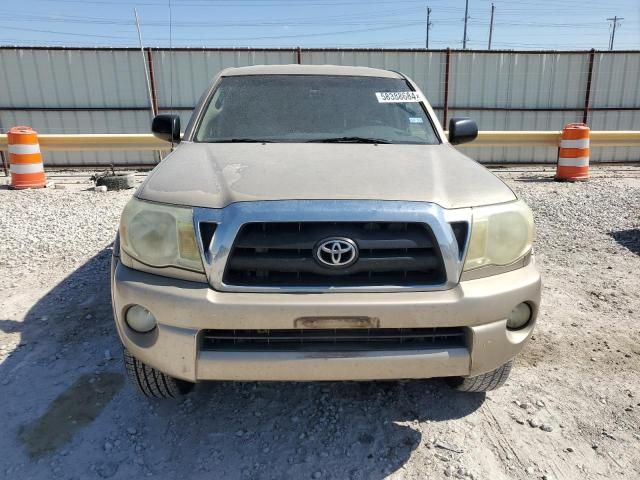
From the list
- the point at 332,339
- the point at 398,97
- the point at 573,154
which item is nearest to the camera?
the point at 332,339

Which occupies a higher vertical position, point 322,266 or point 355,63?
point 355,63

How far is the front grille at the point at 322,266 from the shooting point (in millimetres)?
2082

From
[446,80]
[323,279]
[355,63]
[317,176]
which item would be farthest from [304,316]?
[446,80]

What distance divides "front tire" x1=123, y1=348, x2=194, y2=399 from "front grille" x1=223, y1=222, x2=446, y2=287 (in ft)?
2.38

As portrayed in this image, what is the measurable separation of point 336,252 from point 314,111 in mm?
1713

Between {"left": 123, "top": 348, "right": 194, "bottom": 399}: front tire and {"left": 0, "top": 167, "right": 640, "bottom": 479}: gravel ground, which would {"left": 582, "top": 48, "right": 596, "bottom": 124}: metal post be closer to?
{"left": 0, "top": 167, "right": 640, "bottom": 479}: gravel ground

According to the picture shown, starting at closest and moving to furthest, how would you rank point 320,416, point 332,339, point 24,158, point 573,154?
1. point 332,339
2. point 320,416
3. point 24,158
4. point 573,154

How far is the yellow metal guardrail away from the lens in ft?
31.1

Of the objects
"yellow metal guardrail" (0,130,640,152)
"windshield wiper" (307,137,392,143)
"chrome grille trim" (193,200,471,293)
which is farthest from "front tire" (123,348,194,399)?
"yellow metal guardrail" (0,130,640,152)

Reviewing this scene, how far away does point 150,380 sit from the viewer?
246 centimetres

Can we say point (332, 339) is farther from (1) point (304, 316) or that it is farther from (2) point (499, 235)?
(2) point (499, 235)

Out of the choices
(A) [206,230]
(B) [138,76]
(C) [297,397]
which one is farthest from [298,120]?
(B) [138,76]

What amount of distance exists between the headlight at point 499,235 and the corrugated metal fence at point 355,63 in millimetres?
10430

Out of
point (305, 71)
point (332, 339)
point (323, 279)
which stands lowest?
point (332, 339)
